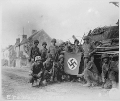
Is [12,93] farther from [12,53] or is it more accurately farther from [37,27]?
[37,27]

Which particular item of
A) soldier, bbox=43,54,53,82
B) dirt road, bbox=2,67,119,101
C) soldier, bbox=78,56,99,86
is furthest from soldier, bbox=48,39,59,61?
soldier, bbox=78,56,99,86

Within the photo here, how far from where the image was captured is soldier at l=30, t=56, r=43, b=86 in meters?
5.91

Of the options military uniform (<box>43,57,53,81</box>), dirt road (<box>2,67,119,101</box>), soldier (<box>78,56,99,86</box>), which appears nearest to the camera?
dirt road (<box>2,67,119,101</box>)

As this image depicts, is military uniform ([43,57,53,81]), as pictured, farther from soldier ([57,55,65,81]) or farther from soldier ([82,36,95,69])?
soldier ([82,36,95,69])

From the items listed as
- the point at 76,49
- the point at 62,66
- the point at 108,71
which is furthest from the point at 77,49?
the point at 108,71

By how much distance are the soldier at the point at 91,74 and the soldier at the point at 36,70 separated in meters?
1.21

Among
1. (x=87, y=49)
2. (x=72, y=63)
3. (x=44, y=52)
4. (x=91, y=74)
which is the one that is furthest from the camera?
(x=44, y=52)

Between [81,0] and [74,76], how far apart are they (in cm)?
216

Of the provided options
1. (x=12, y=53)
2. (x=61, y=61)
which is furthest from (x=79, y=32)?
(x=12, y=53)

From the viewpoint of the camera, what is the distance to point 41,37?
6.18 m

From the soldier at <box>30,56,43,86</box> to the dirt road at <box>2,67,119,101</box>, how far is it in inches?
11.6

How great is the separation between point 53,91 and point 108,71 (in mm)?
1549

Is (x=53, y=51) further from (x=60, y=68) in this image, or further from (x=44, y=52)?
(x=60, y=68)

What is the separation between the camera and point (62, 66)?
20.4 ft
